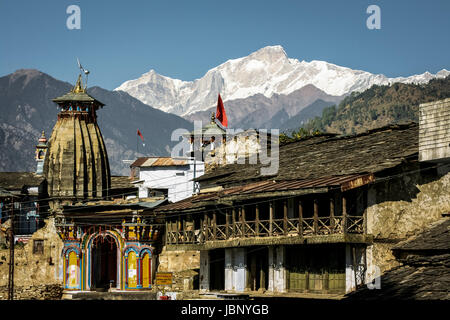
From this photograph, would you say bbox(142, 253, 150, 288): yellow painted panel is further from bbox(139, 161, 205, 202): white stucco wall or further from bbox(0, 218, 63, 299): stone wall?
bbox(139, 161, 205, 202): white stucco wall

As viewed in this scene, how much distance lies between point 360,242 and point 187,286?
1700 cm

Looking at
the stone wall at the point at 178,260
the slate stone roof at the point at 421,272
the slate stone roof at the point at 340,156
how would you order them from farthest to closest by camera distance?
the stone wall at the point at 178,260 < the slate stone roof at the point at 340,156 < the slate stone roof at the point at 421,272

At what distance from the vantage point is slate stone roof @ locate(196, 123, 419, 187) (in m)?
43.6

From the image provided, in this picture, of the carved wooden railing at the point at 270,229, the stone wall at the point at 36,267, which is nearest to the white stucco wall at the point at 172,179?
the stone wall at the point at 36,267

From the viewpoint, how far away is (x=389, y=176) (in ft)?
137

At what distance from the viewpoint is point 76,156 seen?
85.6 metres

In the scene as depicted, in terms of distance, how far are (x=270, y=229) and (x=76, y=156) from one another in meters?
44.3

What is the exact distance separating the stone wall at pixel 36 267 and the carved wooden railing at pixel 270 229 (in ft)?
57.4

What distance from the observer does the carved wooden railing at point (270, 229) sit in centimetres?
4191

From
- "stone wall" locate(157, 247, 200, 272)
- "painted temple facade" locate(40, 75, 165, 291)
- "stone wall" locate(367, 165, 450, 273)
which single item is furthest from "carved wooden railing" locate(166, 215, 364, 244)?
"painted temple facade" locate(40, 75, 165, 291)

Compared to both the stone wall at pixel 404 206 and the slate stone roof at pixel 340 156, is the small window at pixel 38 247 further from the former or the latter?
the stone wall at pixel 404 206

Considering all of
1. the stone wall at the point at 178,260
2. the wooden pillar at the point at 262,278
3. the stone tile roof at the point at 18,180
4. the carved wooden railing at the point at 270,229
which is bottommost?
the wooden pillar at the point at 262,278
